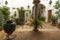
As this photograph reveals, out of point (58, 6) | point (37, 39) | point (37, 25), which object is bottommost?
point (37, 39)

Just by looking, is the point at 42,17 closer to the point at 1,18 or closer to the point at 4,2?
the point at 4,2

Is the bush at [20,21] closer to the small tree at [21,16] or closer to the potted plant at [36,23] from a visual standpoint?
the small tree at [21,16]

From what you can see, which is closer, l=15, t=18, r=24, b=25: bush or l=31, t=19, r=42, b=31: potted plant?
l=31, t=19, r=42, b=31: potted plant

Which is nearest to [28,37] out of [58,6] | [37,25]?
[37,25]

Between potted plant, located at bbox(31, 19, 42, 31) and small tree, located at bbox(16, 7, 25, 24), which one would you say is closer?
potted plant, located at bbox(31, 19, 42, 31)

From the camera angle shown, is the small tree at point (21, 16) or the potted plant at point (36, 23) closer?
the potted plant at point (36, 23)

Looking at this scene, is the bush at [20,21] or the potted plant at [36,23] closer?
the potted plant at [36,23]

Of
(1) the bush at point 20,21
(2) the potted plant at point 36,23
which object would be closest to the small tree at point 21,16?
(1) the bush at point 20,21

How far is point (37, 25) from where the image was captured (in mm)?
8117

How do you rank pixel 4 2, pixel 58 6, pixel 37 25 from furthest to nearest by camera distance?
pixel 4 2
pixel 58 6
pixel 37 25

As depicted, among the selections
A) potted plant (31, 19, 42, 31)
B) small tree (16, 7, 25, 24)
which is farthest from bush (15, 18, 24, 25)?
potted plant (31, 19, 42, 31)

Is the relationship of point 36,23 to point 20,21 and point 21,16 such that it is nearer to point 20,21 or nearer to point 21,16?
point 20,21

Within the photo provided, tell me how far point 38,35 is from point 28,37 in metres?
0.64

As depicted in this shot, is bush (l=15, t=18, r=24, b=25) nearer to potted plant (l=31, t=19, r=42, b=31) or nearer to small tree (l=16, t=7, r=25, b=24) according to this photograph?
small tree (l=16, t=7, r=25, b=24)
